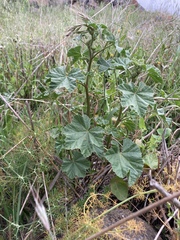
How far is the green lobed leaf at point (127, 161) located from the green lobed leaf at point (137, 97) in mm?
116

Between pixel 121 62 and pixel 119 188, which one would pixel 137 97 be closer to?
pixel 121 62

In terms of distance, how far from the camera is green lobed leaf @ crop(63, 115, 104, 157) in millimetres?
747

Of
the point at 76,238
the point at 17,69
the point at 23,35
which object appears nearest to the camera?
the point at 76,238

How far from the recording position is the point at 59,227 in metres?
0.74

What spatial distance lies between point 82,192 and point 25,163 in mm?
196

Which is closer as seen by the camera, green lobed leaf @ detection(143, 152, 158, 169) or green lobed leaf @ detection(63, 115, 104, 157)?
green lobed leaf @ detection(63, 115, 104, 157)

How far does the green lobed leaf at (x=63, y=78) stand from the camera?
774mm

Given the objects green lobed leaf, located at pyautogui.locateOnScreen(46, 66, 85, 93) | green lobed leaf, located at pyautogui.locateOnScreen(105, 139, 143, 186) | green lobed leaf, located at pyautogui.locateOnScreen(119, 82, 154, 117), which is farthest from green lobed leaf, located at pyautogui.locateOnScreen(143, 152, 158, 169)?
green lobed leaf, located at pyautogui.locateOnScreen(46, 66, 85, 93)

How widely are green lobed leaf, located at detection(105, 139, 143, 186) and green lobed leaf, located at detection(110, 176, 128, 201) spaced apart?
53 millimetres

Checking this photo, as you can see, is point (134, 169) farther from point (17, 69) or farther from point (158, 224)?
point (17, 69)

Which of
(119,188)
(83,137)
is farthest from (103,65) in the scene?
(119,188)

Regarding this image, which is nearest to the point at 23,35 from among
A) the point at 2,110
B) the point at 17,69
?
the point at 17,69

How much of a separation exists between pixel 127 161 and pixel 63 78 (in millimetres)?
285

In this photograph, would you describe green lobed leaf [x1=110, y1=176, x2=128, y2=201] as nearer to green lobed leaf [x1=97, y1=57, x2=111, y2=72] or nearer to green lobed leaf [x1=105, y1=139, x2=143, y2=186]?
green lobed leaf [x1=105, y1=139, x2=143, y2=186]
